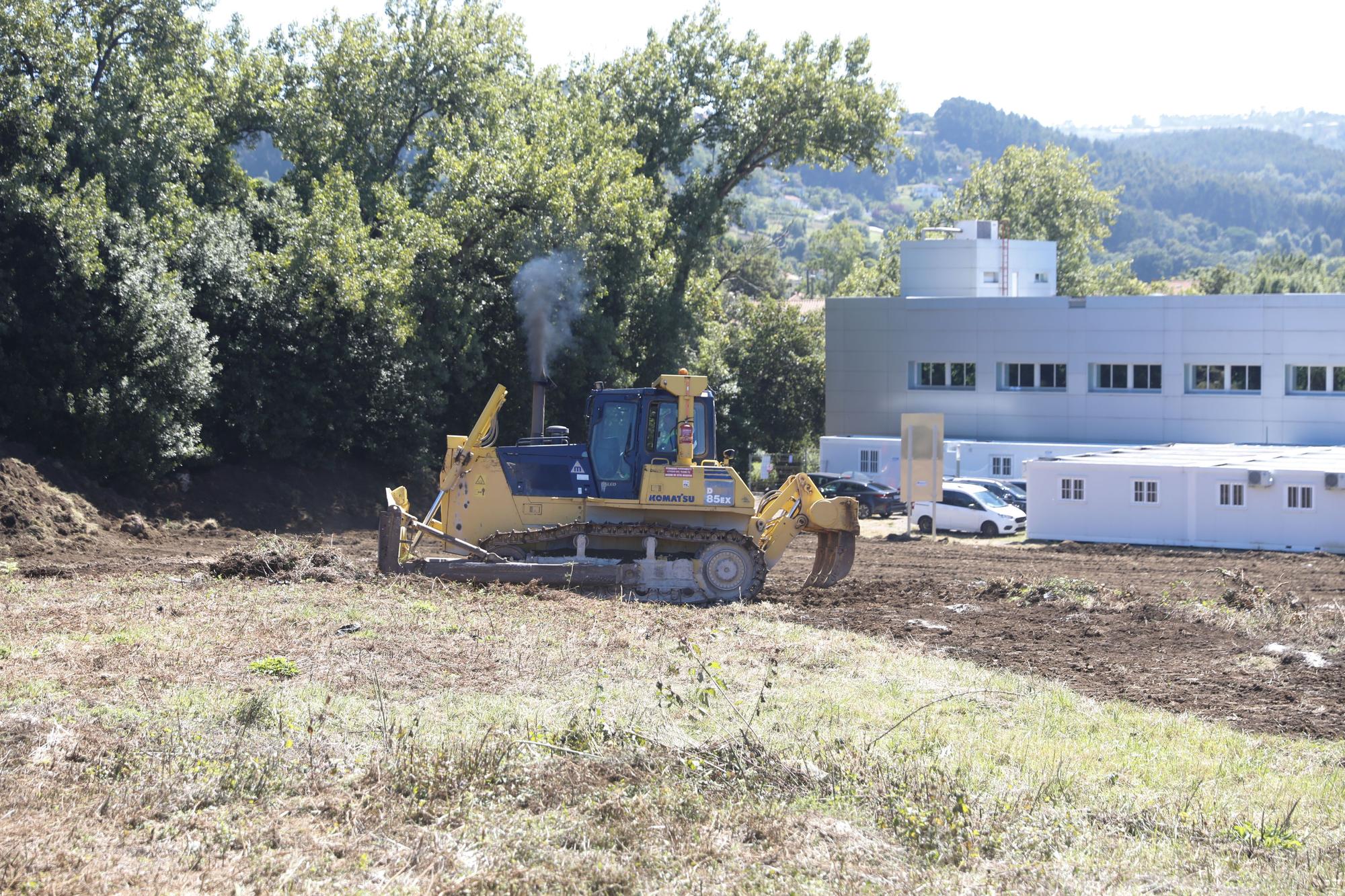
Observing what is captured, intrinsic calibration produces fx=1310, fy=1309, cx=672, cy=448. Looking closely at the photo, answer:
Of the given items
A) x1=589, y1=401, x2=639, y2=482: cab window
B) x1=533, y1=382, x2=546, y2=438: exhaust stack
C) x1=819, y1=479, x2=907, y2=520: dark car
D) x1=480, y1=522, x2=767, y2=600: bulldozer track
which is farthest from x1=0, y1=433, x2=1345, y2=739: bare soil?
x1=819, y1=479, x2=907, y2=520: dark car

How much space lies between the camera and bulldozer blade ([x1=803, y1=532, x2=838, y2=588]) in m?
19.8

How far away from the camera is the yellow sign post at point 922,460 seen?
3262cm

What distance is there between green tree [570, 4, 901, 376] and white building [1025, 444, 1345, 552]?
17.8m

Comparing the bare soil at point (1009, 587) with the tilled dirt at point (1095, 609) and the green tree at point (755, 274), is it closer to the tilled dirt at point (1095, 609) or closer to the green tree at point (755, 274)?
the tilled dirt at point (1095, 609)

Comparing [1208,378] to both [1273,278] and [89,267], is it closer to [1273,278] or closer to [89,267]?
[89,267]

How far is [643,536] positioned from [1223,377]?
33.1m

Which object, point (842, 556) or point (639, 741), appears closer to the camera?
point (639, 741)

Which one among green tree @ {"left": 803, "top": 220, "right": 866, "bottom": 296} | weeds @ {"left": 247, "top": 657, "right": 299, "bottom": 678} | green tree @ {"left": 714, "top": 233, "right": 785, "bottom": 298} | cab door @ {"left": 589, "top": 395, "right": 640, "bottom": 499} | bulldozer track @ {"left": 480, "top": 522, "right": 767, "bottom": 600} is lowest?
weeds @ {"left": 247, "top": 657, "right": 299, "bottom": 678}

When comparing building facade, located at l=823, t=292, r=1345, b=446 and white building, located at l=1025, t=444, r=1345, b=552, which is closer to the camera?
white building, located at l=1025, t=444, r=1345, b=552

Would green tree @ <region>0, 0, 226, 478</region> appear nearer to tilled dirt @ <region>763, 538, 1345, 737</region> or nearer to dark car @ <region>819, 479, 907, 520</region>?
tilled dirt @ <region>763, 538, 1345, 737</region>

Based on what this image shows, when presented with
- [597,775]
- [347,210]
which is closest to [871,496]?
[347,210]

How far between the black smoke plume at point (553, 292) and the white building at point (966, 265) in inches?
865

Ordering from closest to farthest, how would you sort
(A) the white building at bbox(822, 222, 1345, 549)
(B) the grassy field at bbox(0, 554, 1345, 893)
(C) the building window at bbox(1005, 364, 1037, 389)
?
(B) the grassy field at bbox(0, 554, 1345, 893), (A) the white building at bbox(822, 222, 1345, 549), (C) the building window at bbox(1005, 364, 1037, 389)

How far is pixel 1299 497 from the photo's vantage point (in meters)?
30.4
